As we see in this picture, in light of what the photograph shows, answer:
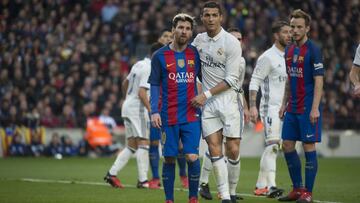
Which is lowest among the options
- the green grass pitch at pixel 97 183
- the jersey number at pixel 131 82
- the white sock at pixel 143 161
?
the green grass pitch at pixel 97 183

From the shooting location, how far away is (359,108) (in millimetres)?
28375

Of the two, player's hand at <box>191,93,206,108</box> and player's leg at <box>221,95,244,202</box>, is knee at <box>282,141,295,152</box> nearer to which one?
player's leg at <box>221,95,244,202</box>

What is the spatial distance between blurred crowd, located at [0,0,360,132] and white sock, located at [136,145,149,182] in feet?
34.8

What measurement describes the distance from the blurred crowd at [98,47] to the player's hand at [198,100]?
1506 cm

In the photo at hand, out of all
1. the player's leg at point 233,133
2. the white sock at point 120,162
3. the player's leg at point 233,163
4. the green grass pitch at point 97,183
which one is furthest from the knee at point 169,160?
the white sock at point 120,162

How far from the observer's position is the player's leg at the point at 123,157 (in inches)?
589

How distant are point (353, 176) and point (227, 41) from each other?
751 centimetres

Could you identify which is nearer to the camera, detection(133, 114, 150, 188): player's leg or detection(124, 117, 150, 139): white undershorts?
detection(133, 114, 150, 188): player's leg

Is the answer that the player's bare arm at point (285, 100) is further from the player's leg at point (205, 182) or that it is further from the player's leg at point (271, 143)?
the player's leg at point (205, 182)

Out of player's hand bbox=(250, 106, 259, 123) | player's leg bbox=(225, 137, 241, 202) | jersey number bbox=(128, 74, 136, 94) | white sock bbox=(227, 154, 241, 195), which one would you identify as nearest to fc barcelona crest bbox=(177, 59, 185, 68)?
player's leg bbox=(225, 137, 241, 202)

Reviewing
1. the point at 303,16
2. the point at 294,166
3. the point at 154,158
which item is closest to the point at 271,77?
the point at 294,166

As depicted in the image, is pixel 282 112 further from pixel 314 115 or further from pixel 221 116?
pixel 221 116

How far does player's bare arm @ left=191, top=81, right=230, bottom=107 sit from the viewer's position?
431 inches

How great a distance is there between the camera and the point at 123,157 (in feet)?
50.3
